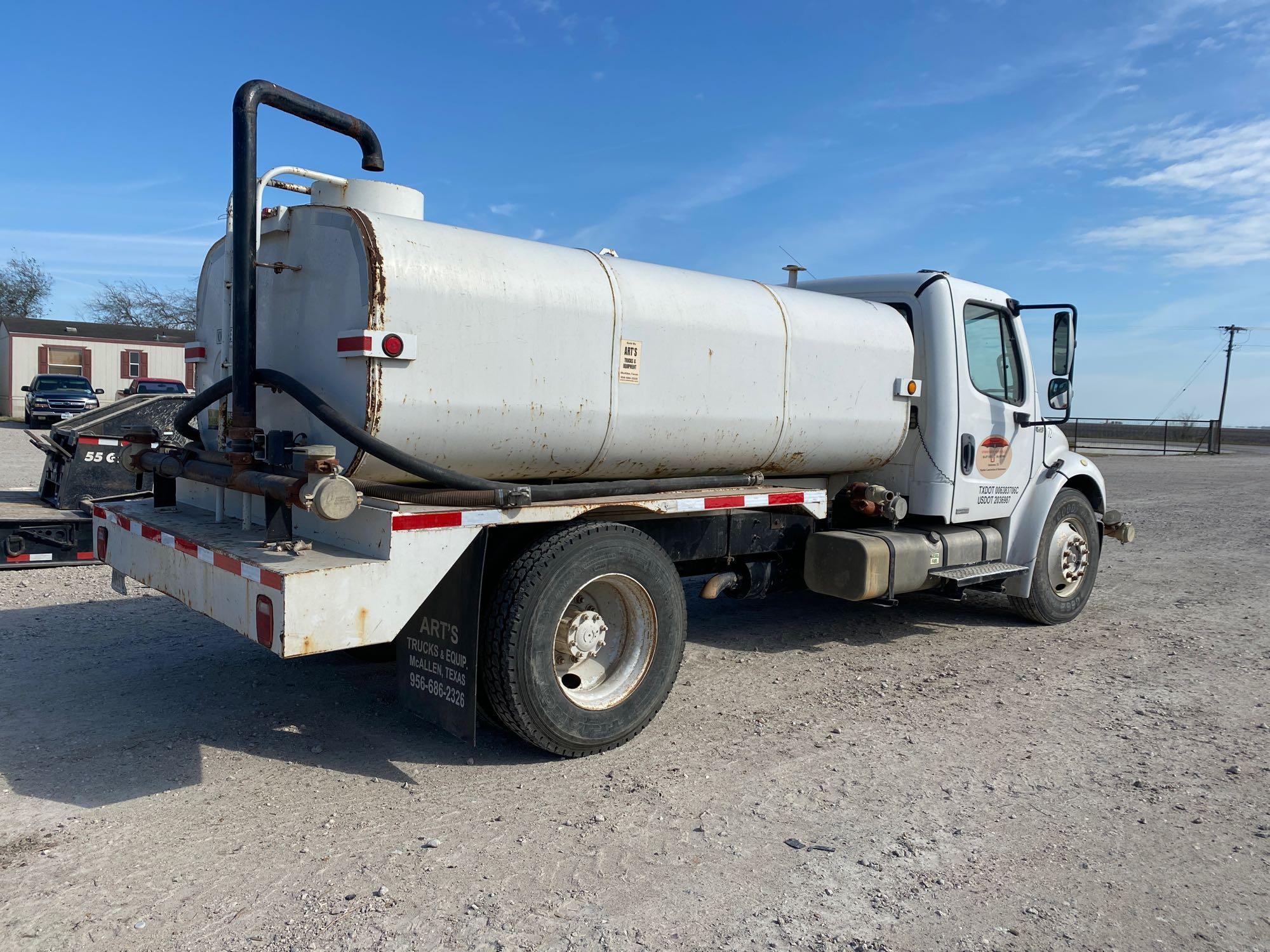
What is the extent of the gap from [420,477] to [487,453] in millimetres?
479

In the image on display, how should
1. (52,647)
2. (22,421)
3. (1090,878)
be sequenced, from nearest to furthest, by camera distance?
(1090,878), (52,647), (22,421)

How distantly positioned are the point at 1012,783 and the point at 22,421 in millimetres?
39220

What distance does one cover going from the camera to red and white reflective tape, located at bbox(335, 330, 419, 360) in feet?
12.8

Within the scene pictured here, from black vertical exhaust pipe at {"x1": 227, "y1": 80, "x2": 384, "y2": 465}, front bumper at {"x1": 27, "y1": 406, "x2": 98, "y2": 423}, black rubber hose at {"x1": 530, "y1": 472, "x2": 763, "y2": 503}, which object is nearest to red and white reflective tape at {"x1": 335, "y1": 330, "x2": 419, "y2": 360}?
black vertical exhaust pipe at {"x1": 227, "y1": 80, "x2": 384, "y2": 465}

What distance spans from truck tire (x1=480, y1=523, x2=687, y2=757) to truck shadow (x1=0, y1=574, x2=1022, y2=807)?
33cm

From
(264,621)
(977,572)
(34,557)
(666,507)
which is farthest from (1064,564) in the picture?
(34,557)

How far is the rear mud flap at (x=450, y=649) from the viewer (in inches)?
164

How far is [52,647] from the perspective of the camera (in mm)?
6020

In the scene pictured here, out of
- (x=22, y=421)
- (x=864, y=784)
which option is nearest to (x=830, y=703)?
(x=864, y=784)

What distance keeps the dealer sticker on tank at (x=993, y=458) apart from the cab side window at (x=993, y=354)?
0.33 m

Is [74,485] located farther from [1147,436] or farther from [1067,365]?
[1147,436]

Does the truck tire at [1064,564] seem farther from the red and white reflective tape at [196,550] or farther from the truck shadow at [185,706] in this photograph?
the red and white reflective tape at [196,550]

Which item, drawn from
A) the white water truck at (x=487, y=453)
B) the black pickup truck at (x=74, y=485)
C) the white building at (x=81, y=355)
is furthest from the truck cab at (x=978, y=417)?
the white building at (x=81, y=355)

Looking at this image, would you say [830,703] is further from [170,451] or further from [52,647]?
[52,647]
